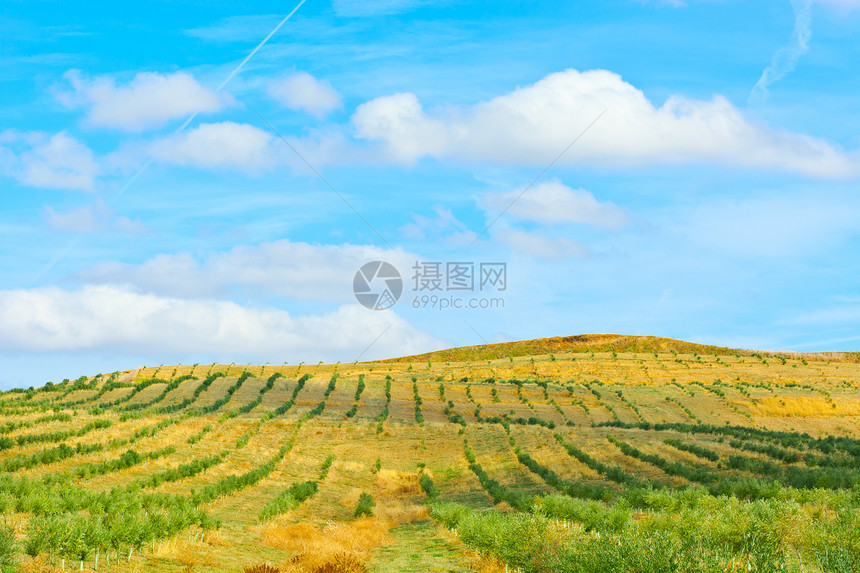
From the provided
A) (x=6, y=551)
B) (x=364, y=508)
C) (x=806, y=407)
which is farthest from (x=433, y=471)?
(x=806, y=407)

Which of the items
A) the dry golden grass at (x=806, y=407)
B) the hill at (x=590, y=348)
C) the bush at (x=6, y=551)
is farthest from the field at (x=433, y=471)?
the hill at (x=590, y=348)

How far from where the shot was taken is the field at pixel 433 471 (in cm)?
1684

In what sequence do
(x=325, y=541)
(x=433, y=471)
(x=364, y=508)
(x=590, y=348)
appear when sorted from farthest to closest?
(x=590, y=348) < (x=433, y=471) < (x=364, y=508) < (x=325, y=541)

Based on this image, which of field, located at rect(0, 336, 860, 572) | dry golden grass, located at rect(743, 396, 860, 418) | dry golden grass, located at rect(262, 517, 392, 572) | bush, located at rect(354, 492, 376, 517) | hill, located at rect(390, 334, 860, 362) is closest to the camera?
field, located at rect(0, 336, 860, 572)

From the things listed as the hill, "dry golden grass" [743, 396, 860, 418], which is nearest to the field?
"dry golden grass" [743, 396, 860, 418]

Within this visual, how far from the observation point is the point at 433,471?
40812 mm

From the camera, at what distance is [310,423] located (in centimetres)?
5306

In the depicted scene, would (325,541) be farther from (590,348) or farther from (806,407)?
(590,348)

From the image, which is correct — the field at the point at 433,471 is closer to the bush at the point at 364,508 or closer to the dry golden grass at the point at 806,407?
the bush at the point at 364,508

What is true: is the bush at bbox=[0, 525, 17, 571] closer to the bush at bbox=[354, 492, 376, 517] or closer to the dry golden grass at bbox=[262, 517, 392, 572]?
the dry golden grass at bbox=[262, 517, 392, 572]


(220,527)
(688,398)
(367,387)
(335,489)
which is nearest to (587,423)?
(688,398)

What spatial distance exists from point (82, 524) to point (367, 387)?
54133mm

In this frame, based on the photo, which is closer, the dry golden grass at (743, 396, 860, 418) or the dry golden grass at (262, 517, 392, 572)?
the dry golden grass at (262, 517, 392, 572)

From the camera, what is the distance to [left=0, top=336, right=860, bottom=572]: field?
1684 centimetres
